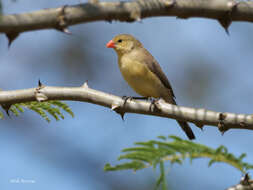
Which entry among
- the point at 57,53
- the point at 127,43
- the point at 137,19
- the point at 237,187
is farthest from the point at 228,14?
the point at 57,53

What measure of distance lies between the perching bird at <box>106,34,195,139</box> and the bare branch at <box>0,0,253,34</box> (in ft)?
12.2

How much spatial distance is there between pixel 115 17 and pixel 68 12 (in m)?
0.24

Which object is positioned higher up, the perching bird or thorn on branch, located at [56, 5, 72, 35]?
the perching bird

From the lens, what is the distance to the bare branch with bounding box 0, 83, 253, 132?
2.63m

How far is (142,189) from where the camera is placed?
691cm

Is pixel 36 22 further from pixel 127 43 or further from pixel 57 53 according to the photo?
pixel 57 53

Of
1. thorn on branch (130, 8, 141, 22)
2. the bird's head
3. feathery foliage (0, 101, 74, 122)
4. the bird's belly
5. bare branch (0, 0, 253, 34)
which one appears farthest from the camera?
the bird's head

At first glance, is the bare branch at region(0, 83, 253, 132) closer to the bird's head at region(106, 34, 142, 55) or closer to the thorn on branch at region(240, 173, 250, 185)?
the thorn on branch at region(240, 173, 250, 185)

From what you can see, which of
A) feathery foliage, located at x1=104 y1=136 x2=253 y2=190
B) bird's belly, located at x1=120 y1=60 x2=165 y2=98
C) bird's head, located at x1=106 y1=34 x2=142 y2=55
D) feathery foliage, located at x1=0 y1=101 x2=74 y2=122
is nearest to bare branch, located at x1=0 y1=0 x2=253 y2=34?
feathery foliage, located at x1=104 y1=136 x2=253 y2=190

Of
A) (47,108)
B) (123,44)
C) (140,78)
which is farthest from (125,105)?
(123,44)

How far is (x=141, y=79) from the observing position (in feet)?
19.5

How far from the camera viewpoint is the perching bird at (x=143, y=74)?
5.96 meters

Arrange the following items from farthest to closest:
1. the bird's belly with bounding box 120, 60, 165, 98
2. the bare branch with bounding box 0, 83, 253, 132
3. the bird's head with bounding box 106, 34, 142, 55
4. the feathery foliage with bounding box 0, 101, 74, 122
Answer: the bird's head with bounding box 106, 34, 142, 55, the bird's belly with bounding box 120, 60, 165, 98, the feathery foliage with bounding box 0, 101, 74, 122, the bare branch with bounding box 0, 83, 253, 132

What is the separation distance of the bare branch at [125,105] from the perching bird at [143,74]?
2.88 metres
